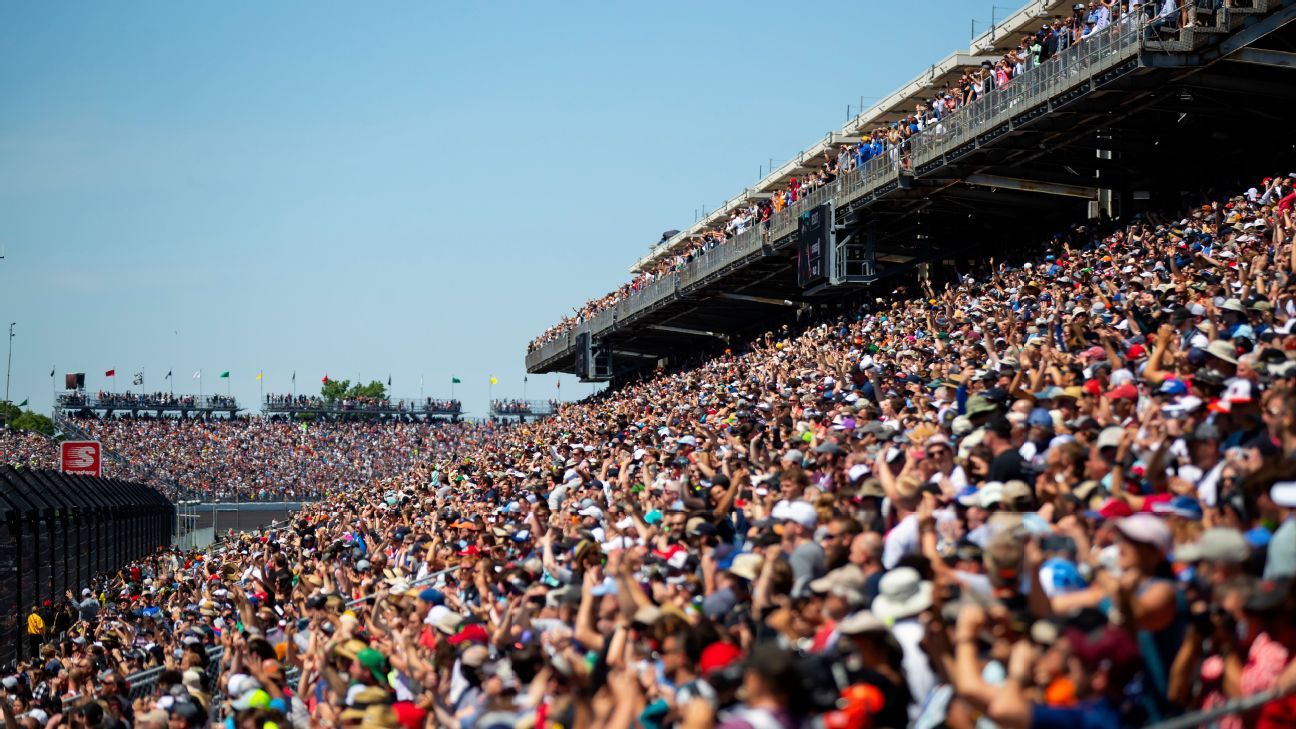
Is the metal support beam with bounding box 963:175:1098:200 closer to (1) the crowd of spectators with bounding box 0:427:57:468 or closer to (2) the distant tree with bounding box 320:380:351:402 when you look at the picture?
(1) the crowd of spectators with bounding box 0:427:57:468

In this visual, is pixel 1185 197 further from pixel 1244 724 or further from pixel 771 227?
pixel 1244 724

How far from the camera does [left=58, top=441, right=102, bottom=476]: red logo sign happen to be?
46.0 meters

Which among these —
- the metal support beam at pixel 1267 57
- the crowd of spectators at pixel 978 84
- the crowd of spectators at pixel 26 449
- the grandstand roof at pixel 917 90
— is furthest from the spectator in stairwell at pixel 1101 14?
the crowd of spectators at pixel 26 449

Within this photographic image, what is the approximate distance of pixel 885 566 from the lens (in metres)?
7.04

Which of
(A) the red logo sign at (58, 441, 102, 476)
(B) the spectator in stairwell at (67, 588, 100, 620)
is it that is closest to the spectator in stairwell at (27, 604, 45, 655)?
(B) the spectator in stairwell at (67, 588, 100, 620)

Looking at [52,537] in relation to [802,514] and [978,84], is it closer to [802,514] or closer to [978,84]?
[978,84]

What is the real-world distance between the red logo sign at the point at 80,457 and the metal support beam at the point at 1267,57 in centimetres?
3678

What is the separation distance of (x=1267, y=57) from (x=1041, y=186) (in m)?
7.76

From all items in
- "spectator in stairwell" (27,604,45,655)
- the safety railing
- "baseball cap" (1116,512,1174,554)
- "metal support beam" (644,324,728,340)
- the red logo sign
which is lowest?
"spectator in stairwell" (27,604,45,655)

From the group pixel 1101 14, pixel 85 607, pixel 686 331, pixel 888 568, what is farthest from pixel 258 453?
pixel 888 568

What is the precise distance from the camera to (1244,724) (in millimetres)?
4738

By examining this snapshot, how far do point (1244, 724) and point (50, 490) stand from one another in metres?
24.2

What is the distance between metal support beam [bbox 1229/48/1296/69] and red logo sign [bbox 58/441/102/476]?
121ft

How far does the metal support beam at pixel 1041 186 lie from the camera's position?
26672 millimetres
